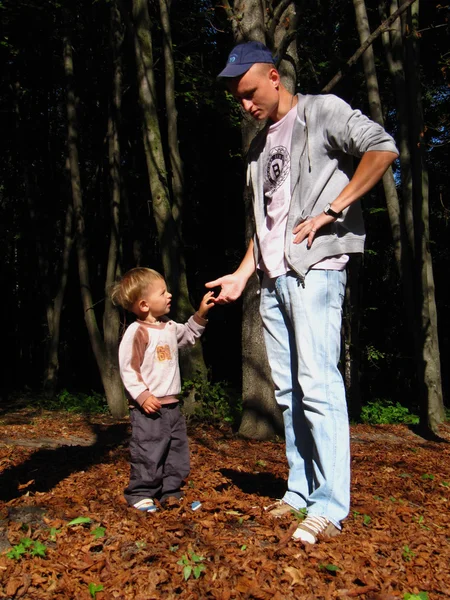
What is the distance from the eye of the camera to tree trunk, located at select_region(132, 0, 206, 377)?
376 inches

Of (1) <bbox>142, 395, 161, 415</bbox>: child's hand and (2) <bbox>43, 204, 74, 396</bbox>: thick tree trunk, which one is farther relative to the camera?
(2) <bbox>43, 204, 74, 396</bbox>: thick tree trunk

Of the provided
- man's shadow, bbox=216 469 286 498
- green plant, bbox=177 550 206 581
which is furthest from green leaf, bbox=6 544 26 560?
man's shadow, bbox=216 469 286 498

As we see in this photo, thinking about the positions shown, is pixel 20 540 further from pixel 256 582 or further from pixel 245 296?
pixel 245 296

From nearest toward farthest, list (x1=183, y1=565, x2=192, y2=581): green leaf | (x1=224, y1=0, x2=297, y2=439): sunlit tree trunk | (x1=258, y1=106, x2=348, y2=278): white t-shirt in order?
(x1=183, y1=565, x2=192, y2=581): green leaf < (x1=258, y1=106, x2=348, y2=278): white t-shirt < (x1=224, y1=0, x2=297, y2=439): sunlit tree trunk

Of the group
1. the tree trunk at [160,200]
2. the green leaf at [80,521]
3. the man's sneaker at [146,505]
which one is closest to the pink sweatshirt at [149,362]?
the man's sneaker at [146,505]

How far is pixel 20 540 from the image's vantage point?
3383mm

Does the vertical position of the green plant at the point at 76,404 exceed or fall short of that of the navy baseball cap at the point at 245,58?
it falls short

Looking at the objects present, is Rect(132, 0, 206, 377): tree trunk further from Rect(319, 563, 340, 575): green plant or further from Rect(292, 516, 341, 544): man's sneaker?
Rect(319, 563, 340, 575): green plant

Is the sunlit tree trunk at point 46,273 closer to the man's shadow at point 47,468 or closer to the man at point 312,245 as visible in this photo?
the man's shadow at point 47,468

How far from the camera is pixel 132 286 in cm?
408

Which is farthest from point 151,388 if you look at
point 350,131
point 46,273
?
point 46,273

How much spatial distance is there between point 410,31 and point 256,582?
9.22 m

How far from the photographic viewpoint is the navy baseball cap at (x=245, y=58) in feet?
11.4

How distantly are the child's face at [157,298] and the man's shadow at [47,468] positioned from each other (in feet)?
4.93
